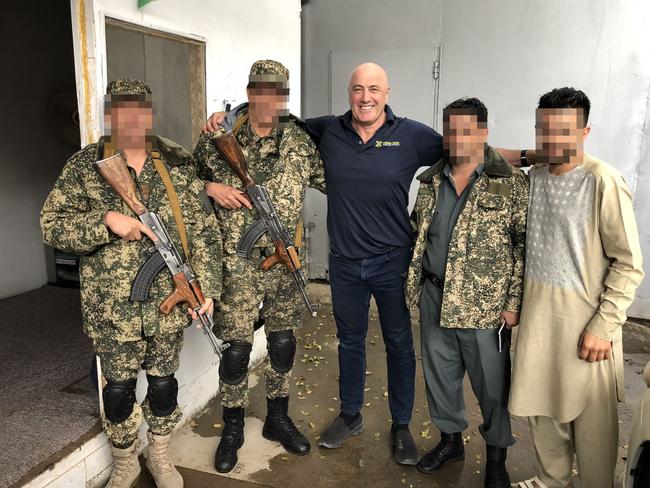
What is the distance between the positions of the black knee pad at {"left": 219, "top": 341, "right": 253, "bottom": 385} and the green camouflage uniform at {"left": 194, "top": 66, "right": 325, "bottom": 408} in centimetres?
4

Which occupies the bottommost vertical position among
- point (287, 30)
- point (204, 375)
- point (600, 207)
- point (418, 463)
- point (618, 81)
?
point (418, 463)

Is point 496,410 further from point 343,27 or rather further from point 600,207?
point 343,27

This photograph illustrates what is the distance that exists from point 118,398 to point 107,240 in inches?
28.7

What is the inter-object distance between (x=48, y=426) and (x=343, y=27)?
14.7 ft

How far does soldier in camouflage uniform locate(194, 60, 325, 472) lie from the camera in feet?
8.41

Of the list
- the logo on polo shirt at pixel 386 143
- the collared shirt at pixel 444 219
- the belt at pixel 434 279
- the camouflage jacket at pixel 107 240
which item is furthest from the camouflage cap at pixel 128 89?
the belt at pixel 434 279

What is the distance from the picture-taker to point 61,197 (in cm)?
219

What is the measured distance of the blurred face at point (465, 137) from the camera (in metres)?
2.32

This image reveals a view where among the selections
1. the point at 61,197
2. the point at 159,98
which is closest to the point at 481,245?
the point at 61,197

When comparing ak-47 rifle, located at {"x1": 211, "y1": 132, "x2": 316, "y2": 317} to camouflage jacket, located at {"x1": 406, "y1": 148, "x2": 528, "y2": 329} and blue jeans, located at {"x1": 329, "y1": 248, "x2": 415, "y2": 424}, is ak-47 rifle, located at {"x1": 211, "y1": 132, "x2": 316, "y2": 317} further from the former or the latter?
camouflage jacket, located at {"x1": 406, "y1": 148, "x2": 528, "y2": 329}

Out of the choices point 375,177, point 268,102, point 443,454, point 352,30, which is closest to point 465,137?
point 375,177

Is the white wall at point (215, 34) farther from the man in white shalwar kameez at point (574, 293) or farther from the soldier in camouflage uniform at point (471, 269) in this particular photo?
the man in white shalwar kameez at point (574, 293)

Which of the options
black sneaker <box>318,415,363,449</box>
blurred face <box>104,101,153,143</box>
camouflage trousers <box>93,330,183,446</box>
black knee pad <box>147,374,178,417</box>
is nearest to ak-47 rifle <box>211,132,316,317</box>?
blurred face <box>104,101,153,143</box>

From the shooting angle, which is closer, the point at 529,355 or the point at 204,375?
the point at 529,355
